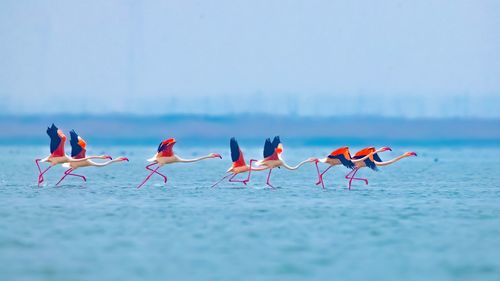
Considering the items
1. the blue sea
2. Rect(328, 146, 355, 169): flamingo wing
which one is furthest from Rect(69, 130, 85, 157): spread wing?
Rect(328, 146, 355, 169): flamingo wing

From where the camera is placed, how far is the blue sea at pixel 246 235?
16109 millimetres

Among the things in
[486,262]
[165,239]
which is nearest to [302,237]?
[165,239]

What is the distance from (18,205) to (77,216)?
11.9 ft

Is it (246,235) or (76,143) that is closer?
(246,235)

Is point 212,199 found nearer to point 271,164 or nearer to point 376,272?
point 271,164

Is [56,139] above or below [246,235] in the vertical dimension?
above

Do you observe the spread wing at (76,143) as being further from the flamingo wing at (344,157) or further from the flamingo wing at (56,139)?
the flamingo wing at (344,157)

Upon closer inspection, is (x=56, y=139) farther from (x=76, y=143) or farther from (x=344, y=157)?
(x=344, y=157)

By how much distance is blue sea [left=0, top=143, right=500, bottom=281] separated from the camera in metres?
16.1

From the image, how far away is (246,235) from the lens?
2019 cm

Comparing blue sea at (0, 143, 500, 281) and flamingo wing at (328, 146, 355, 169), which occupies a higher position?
flamingo wing at (328, 146, 355, 169)

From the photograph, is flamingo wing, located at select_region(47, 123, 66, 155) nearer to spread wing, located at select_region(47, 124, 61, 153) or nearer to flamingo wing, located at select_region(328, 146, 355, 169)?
spread wing, located at select_region(47, 124, 61, 153)

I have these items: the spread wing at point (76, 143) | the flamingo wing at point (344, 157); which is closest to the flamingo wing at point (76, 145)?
the spread wing at point (76, 143)

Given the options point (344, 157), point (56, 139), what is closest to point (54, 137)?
point (56, 139)
